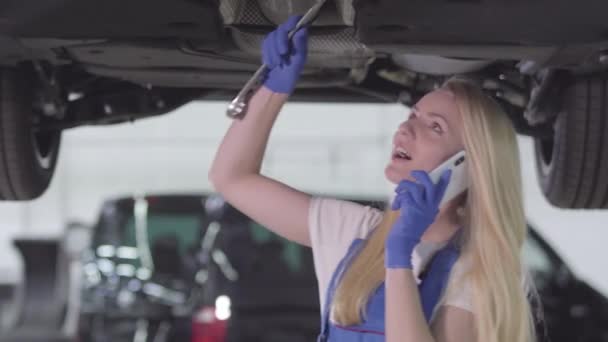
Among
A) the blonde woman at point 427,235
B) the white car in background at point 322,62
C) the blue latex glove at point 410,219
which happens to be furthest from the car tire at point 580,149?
the blue latex glove at point 410,219

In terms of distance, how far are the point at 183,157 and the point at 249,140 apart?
7.29 m

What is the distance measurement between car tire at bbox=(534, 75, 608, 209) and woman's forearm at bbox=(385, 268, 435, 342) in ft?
3.12

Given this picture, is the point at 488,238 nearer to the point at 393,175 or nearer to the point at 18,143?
the point at 393,175

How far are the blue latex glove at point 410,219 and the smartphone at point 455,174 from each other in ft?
0.19

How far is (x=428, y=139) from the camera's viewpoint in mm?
1999

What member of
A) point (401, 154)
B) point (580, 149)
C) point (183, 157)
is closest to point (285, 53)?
point (401, 154)

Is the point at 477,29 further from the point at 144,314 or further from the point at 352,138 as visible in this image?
the point at 352,138

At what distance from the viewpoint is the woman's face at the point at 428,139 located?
199cm

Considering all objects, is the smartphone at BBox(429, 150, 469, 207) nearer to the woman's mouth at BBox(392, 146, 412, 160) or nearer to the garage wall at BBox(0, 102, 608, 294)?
the woman's mouth at BBox(392, 146, 412, 160)

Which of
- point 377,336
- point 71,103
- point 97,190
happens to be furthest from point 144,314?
point 97,190

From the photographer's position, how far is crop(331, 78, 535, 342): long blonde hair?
1926 millimetres

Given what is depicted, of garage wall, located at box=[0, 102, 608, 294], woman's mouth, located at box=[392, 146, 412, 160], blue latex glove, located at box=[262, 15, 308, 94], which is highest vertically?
blue latex glove, located at box=[262, 15, 308, 94]

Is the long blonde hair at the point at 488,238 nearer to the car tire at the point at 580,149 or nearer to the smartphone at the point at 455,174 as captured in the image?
the smartphone at the point at 455,174

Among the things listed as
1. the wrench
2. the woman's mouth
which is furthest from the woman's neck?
the wrench
